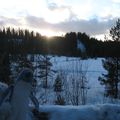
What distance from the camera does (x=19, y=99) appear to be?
6.55m

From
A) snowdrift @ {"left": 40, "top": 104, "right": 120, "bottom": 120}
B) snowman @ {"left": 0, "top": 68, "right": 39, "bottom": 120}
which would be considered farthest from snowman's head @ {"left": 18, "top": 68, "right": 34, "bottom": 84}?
snowdrift @ {"left": 40, "top": 104, "right": 120, "bottom": 120}

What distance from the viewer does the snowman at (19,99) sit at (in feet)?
21.3

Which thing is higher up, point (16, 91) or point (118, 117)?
point (16, 91)

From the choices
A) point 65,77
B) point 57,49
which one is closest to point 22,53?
point 65,77

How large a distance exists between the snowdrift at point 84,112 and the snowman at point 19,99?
1.34 metres

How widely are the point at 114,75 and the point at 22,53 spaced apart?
1467 centimetres

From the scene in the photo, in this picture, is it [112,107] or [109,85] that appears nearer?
[112,107]

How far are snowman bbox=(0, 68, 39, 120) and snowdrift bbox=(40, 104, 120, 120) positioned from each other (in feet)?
4.39

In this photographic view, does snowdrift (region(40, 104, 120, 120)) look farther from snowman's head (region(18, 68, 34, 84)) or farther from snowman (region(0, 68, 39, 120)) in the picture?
snowman's head (region(18, 68, 34, 84))

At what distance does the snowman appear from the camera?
Result: 651cm

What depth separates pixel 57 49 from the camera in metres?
67.1

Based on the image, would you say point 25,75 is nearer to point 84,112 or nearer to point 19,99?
point 19,99

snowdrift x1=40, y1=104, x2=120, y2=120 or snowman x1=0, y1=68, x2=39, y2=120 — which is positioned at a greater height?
snowman x1=0, y1=68, x2=39, y2=120

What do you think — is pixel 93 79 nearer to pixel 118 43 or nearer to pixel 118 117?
pixel 118 43
